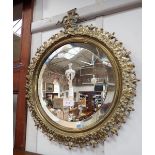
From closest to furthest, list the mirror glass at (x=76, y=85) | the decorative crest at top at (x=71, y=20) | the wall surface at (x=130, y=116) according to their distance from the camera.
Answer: the wall surface at (x=130, y=116) < the mirror glass at (x=76, y=85) < the decorative crest at top at (x=71, y=20)

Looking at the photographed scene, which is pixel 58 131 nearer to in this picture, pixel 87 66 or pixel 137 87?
pixel 87 66

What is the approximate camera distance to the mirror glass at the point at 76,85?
1.36 m

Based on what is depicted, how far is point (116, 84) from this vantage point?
51.3 inches

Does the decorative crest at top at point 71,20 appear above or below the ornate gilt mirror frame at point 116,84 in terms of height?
above

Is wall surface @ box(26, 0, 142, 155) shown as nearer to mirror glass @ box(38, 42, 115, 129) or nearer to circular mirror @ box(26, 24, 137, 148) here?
circular mirror @ box(26, 24, 137, 148)

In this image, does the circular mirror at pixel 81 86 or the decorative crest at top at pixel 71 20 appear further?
the decorative crest at top at pixel 71 20

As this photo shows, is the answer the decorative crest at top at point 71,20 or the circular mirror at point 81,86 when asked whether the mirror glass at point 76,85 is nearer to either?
the circular mirror at point 81,86

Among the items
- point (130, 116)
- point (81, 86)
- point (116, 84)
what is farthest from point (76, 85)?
point (130, 116)

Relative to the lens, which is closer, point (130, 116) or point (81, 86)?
point (130, 116)

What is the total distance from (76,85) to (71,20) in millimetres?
497

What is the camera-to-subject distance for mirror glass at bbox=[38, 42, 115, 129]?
136cm

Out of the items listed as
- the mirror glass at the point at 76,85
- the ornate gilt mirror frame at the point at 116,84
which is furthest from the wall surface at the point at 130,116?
the mirror glass at the point at 76,85

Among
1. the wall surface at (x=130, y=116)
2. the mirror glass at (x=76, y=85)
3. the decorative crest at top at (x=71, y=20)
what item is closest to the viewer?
the wall surface at (x=130, y=116)

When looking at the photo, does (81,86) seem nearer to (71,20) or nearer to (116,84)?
(116,84)
